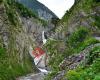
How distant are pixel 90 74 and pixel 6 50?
56414mm

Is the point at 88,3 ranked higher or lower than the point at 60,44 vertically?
higher

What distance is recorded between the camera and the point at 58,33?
393ft

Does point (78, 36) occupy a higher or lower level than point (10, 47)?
higher

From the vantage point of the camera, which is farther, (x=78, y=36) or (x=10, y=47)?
(x=10, y=47)

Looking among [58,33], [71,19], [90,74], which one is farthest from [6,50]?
[90,74]

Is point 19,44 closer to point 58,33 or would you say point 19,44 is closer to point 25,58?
point 25,58

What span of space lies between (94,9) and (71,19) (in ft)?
41.4

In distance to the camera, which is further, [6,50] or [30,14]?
[30,14]

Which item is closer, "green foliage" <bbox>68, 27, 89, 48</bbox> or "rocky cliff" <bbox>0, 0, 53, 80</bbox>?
"rocky cliff" <bbox>0, 0, 53, 80</bbox>

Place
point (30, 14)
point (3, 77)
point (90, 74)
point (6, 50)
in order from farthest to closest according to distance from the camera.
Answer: point (30, 14) < point (6, 50) < point (3, 77) < point (90, 74)

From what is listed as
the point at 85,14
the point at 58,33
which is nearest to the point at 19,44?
the point at 85,14

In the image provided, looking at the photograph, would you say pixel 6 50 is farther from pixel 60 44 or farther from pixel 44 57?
pixel 44 57

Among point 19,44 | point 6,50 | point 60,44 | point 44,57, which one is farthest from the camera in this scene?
point 44,57

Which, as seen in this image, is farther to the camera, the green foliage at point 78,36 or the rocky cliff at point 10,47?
the green foliage at point 78,36
